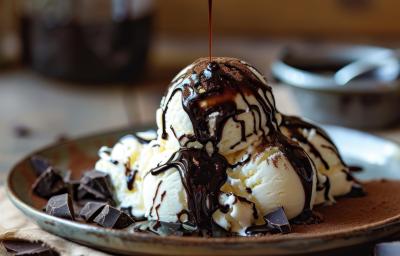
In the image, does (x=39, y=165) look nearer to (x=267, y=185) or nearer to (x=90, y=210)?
(x=90, y=210)

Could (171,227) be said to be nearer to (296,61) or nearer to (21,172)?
(21,172)

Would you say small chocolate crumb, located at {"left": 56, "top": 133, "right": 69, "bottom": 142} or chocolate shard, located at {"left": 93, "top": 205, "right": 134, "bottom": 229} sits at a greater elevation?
chocolate shard, located at {"left": 93, "top": 205, "right": 134, "bottom": 229}

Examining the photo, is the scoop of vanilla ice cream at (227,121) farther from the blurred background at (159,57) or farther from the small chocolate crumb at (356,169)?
the blurred background at (159,57)

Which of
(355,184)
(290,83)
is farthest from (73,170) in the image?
(290,83)

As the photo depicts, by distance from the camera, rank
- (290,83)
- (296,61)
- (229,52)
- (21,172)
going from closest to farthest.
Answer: (21,172), (290,83), (296,61), (229,52)

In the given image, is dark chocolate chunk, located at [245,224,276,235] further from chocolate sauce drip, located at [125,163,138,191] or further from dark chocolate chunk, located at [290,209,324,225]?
chocolate sauce drip, located at [125,163,138,191]

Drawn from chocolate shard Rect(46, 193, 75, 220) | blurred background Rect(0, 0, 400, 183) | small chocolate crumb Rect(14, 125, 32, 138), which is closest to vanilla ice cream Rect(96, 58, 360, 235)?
chocolate shard Rect(46, 193, 75, 220)
